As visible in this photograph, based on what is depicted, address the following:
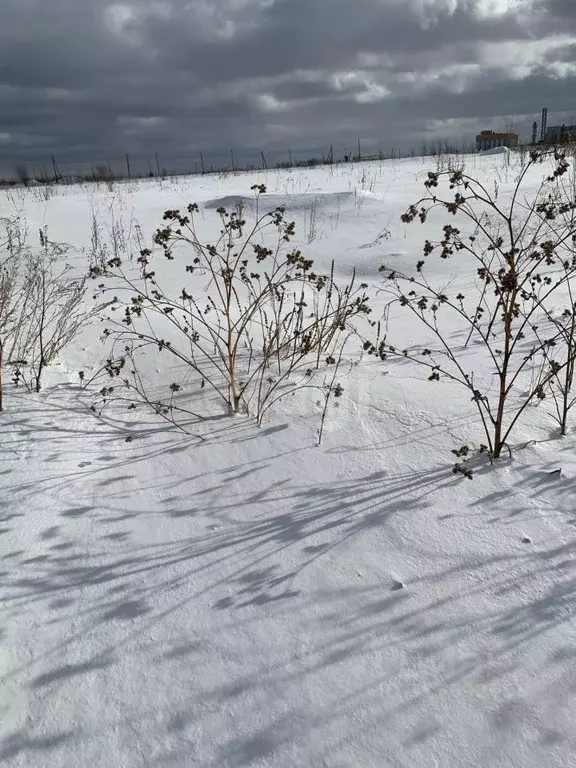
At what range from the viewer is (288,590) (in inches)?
70.2

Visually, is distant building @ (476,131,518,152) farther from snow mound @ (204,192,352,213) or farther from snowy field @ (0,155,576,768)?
snowy field @ (0,155,576,768)

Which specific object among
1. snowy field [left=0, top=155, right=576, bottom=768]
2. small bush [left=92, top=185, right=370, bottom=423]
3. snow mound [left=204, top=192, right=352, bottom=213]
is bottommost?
snowy field [left=0, top=155, right=576, bottom=768]

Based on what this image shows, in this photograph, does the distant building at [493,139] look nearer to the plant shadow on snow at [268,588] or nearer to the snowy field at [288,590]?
the snowy field at [288,590]

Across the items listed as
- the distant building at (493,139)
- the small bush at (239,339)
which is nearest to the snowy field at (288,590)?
the small bush at (239,339)

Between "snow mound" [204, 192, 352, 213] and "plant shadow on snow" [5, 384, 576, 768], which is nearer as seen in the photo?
"plant shadow on snow" [5, 384, 576, 768]

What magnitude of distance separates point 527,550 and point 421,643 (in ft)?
1.83

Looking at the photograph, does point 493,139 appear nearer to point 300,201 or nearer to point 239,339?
point 300,201

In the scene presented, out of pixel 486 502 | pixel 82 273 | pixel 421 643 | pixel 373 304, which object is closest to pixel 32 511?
pixel 421 643

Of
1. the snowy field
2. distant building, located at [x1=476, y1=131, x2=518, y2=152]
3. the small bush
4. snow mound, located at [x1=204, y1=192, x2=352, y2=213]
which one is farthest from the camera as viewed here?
distant building, located at [x1=476, y1=131, x2=518, y2=152]

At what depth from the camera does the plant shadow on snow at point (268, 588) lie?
57.5 inches

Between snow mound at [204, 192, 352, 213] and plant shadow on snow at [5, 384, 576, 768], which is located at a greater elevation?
snow mound at [204, 192, 352, 213]

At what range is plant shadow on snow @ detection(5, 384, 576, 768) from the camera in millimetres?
1461

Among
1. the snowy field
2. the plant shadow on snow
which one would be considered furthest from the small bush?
the plant shadow on snow

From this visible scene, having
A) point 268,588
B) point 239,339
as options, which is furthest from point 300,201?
point 268,588
